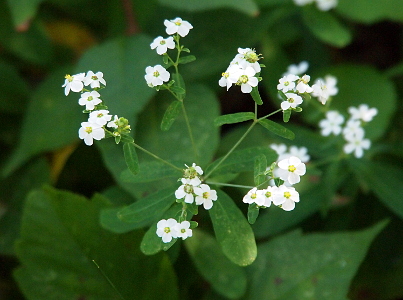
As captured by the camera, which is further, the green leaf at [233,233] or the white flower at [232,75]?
the green leaf at [233,233]

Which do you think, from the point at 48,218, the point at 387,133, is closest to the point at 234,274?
the point at 48,218

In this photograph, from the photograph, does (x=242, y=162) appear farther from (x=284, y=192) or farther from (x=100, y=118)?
(x=100, y=118)

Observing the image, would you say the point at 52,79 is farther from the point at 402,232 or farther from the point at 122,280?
the point at 402,232

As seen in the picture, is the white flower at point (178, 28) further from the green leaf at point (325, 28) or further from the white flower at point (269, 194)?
the green leaf at point (325, 28)

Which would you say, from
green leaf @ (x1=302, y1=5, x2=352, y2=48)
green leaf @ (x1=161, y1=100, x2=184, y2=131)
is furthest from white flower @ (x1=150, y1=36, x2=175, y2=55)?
green leaf @ (x1=302, y1=5, x2=352, y2=48)

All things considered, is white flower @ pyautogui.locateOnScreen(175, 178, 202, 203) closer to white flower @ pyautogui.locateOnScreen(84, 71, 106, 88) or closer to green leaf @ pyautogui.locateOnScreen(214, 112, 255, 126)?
green leaf @ pyautogui.locateOnScreen(214, 112, 255, 126)

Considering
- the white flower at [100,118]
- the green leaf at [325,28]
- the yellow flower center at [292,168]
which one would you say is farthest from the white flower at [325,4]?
the white flower at [100,118]
